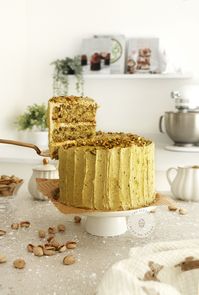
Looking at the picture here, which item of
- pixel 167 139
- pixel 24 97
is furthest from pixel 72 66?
pixel 167 139

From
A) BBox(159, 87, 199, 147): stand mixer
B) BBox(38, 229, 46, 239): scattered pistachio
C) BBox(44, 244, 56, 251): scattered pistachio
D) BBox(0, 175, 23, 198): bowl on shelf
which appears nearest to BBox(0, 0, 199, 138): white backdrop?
BBox(159, 87, 199, 147): stand mixer

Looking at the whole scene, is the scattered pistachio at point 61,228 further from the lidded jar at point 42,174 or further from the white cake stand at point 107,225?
the lidded jar at point 42,174

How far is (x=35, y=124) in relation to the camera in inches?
135

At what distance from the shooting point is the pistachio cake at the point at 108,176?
1.29 meters

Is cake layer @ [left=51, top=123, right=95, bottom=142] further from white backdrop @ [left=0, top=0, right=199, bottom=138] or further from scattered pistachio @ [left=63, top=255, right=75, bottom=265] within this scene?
white backdrop @ [left=0, top=0, right=199, bottom=138]

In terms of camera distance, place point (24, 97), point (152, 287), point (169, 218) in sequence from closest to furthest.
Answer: point (152, 287) → point (169, 218) → point (24, 97)

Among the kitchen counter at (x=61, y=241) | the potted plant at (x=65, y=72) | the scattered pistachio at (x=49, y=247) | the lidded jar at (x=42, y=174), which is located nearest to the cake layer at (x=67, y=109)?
the lidded jar at (x=42, y=174)

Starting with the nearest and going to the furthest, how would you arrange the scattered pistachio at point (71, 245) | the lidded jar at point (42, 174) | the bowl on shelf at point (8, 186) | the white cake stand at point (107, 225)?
the scattered pistachio at point (71, 245) → the white cake stand at point (107, 225) → the bowl on shelf at point (8, 186) → the lidded jar at point (42, 174)

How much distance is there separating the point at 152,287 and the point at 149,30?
9.56ft

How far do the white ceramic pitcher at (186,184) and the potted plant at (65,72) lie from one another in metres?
1.90

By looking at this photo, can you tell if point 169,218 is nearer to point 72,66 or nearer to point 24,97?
point 72,66

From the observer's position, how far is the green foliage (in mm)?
3420

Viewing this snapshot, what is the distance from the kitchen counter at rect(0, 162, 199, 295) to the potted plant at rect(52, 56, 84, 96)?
182 cm

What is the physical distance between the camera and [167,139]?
3.62 m
